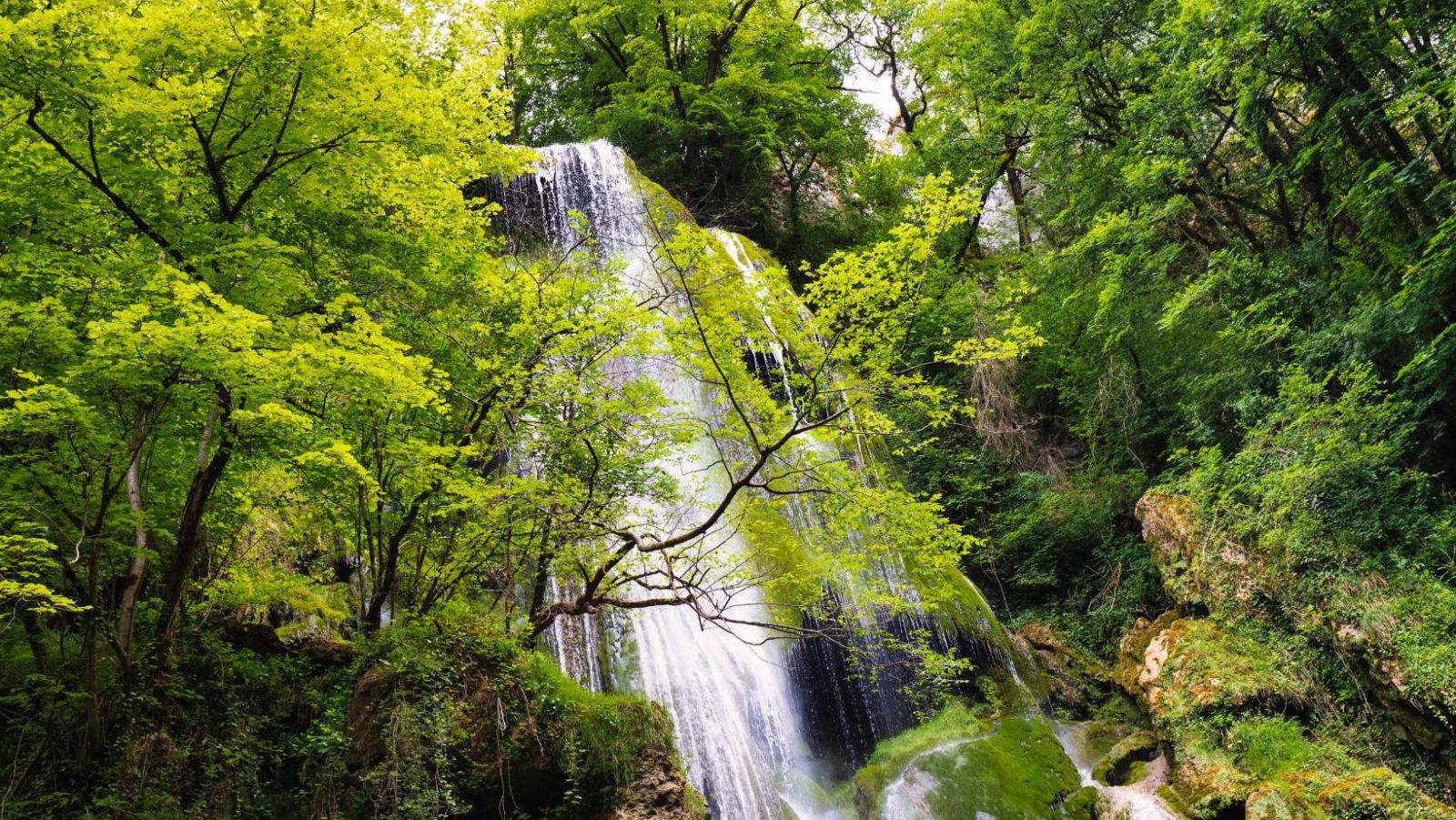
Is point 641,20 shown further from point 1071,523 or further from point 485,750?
point 485,750

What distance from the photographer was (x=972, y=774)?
8430mm

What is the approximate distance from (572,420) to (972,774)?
6.26 metres

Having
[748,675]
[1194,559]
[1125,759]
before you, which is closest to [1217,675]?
[1125,759]

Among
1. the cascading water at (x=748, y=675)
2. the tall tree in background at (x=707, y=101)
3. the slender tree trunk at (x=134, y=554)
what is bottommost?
the cascading water at (x=748, y=675)

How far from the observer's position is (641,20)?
16375 millimetres

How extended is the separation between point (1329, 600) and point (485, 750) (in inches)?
328

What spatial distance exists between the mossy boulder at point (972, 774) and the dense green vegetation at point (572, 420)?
Result: 0.32 ft

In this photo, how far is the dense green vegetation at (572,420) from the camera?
436cm

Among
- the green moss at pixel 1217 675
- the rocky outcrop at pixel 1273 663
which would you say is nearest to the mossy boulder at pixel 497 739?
the rocky outcrop at pixel 1273 663

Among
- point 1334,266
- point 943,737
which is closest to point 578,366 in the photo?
point 943,737

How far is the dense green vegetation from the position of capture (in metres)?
4.36

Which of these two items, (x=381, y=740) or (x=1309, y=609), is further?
(x=1309, y=609)

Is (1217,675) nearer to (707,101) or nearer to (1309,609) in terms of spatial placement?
(1309,609)

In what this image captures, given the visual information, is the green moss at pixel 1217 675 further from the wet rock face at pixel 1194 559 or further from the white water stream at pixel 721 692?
the white water stream at pixel 721 692
